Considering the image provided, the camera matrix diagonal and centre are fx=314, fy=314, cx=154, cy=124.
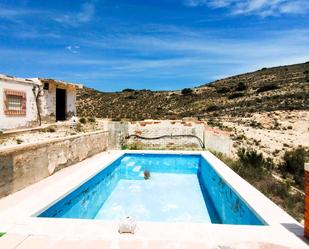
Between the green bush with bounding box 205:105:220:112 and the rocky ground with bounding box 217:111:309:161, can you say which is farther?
the green bush with bounding box 205:105:220:112

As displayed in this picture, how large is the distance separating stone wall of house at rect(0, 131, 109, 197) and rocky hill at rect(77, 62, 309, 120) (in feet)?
79.6

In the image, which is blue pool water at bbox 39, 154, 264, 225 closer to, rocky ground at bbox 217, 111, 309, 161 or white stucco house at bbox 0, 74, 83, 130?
rocky ground at bbox 217, 111, 309, 161

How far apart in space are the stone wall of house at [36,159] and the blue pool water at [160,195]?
3.45ft

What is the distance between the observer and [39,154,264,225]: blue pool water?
21.5ft

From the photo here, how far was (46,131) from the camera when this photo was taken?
1767cm

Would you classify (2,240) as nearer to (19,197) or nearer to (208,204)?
(19,197)

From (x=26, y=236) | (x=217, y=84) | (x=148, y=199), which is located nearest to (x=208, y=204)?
(x=148, y=199)

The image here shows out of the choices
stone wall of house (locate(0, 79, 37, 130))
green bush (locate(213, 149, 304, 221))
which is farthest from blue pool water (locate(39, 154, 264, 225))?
stone wall of house (locate(0, 79, 37, 130))

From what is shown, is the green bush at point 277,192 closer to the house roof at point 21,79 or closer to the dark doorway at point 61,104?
the house roof at point 21,79

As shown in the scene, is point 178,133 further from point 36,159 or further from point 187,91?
point 187,91

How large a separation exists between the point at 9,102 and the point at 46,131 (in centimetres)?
246

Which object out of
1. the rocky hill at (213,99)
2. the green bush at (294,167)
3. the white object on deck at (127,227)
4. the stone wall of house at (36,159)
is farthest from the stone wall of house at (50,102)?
the white object on deck at (127,227)

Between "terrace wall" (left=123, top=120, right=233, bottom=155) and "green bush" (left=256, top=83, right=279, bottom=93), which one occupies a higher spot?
"green bush" (left=256, top=83, right=279, bottom=93)

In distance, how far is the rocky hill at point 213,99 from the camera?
38.0 m
